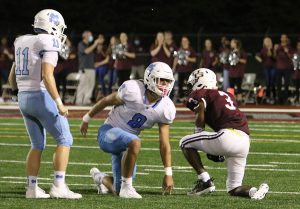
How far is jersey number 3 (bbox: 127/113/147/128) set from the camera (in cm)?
957

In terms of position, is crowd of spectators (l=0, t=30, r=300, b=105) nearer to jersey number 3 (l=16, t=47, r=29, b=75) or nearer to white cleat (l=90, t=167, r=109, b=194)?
white cleat (l=90, t=167, r=109, b=194)

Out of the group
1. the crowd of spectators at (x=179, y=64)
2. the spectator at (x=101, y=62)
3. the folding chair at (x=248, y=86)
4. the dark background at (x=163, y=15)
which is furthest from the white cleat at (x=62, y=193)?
the dark background at (x=163, y=15)

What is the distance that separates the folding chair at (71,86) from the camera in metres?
25.5

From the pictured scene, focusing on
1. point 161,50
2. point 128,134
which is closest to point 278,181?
point 128,134

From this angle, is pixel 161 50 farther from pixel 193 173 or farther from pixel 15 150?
pixel 193 173

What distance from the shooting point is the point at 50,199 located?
29.9ft

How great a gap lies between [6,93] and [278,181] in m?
16.2

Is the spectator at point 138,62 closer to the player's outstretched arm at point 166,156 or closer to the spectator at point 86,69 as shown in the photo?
the spectator at point 86,69

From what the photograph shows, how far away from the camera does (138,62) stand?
2855 centimetres

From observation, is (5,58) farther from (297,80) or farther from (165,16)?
(165,16)

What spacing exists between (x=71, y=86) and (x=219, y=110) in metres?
16.4

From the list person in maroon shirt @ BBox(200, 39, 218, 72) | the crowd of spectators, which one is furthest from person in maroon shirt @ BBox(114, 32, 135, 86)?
person in maroon shirt @ BBox(200, 39, 218, 72)

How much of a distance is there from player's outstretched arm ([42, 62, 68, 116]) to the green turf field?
781 millimetres

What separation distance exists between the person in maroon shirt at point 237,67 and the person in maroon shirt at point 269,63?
49cm
